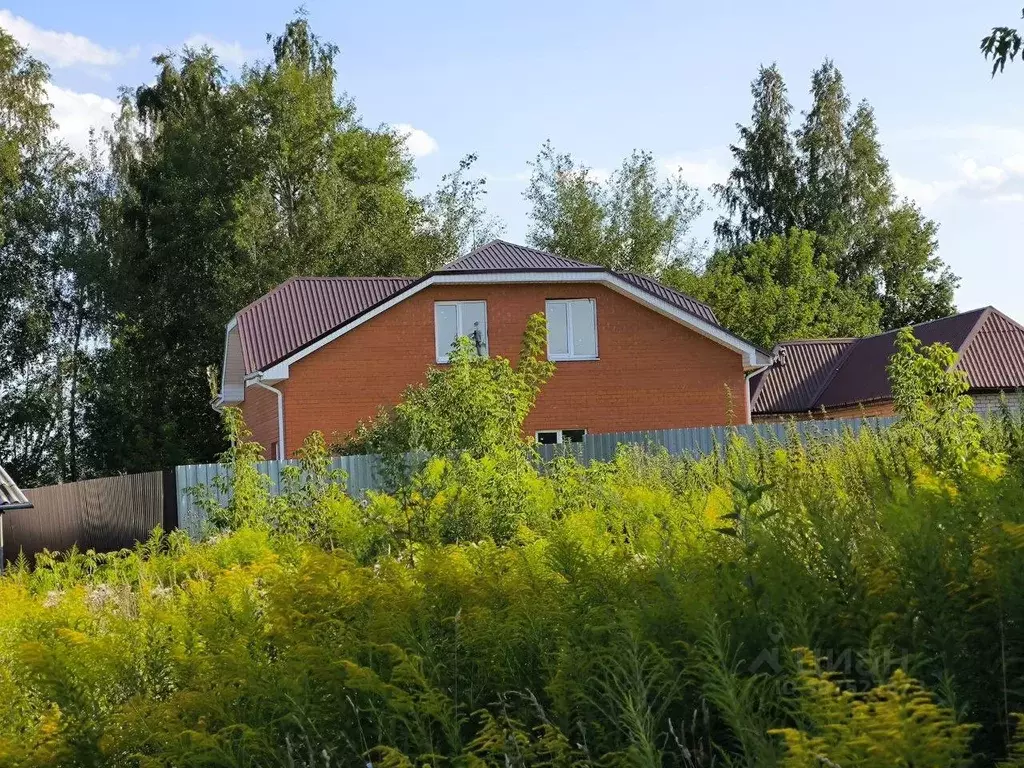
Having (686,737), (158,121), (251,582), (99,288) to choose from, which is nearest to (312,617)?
(251,582)

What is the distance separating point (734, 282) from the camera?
49.1 meters

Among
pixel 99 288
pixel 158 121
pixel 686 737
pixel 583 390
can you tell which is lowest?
pixel 686 737

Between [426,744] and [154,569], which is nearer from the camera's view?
[426,744]

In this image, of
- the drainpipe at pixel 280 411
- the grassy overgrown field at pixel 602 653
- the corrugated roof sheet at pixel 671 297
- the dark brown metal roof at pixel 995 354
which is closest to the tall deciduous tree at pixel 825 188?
the dark brown metal roof at pixel 995 354

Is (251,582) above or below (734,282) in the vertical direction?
below

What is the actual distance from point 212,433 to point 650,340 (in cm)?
2124

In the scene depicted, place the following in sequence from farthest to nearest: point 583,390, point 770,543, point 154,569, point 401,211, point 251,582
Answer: point 401,211 → point 583,390 → point 154,569 → point 251,582 → point 770,543

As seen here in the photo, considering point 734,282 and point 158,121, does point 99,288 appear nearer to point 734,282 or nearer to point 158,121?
point 158,121

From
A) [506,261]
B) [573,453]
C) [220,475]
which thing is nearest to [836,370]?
[506,261]

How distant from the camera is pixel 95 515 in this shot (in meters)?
23.0

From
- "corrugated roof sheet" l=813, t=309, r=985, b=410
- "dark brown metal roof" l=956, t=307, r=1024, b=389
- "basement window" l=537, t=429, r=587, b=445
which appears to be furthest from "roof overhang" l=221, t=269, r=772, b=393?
"dark brown metal roof" l=956, t=307, r=1024, b=389

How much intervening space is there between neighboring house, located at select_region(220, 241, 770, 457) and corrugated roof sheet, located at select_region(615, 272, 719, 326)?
0.50 ft

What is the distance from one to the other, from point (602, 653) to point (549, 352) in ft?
80.3

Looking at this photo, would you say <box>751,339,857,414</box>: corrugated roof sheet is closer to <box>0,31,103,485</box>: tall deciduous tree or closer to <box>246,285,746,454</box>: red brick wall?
<box>246,285,746,454</box>: red brick wall
